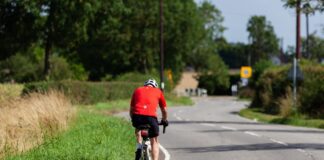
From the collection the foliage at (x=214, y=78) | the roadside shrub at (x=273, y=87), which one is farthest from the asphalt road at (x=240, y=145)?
the foliage at (x=214, y=78)

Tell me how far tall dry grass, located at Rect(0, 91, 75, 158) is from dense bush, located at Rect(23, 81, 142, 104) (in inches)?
539

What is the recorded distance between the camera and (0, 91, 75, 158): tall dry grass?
17.4 m

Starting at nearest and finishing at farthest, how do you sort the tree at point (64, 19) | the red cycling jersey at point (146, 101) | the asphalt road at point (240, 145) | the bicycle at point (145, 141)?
the bicycle at point (145, 141), the red cycling jersey at point (146, 101), the asphalt road at point (240, 145), the tree at point (64, 19)

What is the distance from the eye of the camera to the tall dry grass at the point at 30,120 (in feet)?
57.0

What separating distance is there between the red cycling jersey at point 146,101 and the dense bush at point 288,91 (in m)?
24.6

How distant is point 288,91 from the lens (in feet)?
141

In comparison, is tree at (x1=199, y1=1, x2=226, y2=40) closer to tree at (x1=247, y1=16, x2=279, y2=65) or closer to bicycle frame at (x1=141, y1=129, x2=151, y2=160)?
tree at (x1=247, y1=16, x2=279, y2=65)

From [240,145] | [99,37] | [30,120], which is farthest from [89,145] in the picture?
[99,37]

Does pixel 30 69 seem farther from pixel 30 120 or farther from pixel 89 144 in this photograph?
pixel 89 144

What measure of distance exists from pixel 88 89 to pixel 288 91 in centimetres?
1299

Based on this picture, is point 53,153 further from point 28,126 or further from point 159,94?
point 28,126

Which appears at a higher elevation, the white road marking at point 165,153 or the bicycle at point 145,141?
the bicycle at point 145,141

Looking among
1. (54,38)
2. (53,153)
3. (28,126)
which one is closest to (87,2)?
(54,38)

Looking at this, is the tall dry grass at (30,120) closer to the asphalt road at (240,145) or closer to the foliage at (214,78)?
the asphalt road at (240,145)
